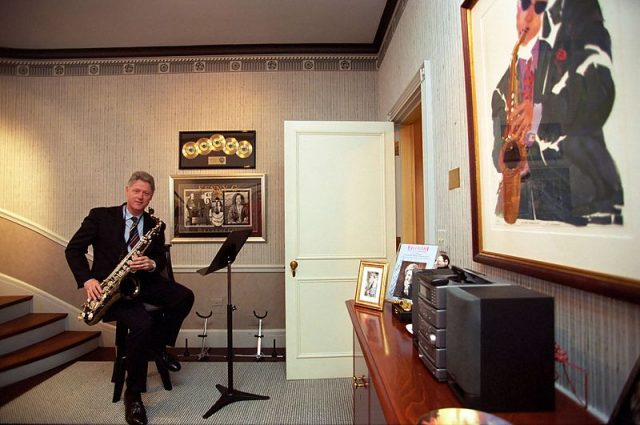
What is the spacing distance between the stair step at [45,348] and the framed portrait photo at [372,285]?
9.48 feet

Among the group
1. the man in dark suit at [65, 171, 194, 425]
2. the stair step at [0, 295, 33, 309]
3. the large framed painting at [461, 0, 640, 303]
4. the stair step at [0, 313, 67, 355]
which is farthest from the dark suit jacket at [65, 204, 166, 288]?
the large framed painting at [461, 0, 640, 303]

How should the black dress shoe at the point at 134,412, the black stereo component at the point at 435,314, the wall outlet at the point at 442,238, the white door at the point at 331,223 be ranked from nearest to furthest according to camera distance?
the black stereo component at the point at 435,314 → the wall outlet at the point at 442,238 → the black dress shoe at the point at 134,412 → the white door at the point at 331,223

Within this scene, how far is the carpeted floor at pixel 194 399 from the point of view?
82.3 inches

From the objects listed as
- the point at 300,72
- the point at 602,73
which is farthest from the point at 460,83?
the point at 300,72

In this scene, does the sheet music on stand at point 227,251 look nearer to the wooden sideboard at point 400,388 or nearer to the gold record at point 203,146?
the wooden sideboard at point 400,388

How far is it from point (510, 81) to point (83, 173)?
400cm

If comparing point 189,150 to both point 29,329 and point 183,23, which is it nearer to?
point 183,23

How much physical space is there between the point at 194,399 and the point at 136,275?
3.28 feet

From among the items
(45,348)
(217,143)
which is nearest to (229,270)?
(217,143)

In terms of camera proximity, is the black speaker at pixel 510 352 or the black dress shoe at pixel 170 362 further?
the black dress shoe at pixel 170 362

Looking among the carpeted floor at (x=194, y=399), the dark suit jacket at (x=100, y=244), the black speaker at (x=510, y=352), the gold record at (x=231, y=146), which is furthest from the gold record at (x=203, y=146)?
the black speaker at (x=510, y=352)

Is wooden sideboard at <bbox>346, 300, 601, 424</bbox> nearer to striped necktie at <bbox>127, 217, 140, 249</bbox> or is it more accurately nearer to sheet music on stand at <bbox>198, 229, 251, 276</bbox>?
sheet music on stand at <bbox>198, 229, 251, 276</bbox>

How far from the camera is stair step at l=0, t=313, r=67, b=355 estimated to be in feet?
9.01

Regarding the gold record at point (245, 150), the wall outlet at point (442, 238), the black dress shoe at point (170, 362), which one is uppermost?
the gold record at point (245, 150)
